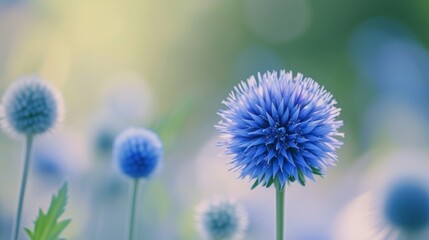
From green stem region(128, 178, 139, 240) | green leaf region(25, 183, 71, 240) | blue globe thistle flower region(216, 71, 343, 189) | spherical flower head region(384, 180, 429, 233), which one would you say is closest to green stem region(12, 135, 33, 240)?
green leaf region(25, 183, 71, 240)

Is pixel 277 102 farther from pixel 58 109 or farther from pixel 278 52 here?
pixel 278 52

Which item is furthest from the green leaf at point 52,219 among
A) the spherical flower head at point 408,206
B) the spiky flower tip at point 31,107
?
the spherical flower head at point 408,206

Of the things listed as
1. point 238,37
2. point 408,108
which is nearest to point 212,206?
point 408,108

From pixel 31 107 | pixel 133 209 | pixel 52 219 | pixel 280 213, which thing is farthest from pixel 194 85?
pixel 280 213

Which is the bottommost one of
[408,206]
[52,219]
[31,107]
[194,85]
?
[52,219]

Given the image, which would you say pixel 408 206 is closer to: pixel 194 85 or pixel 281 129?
pixel 281 129
